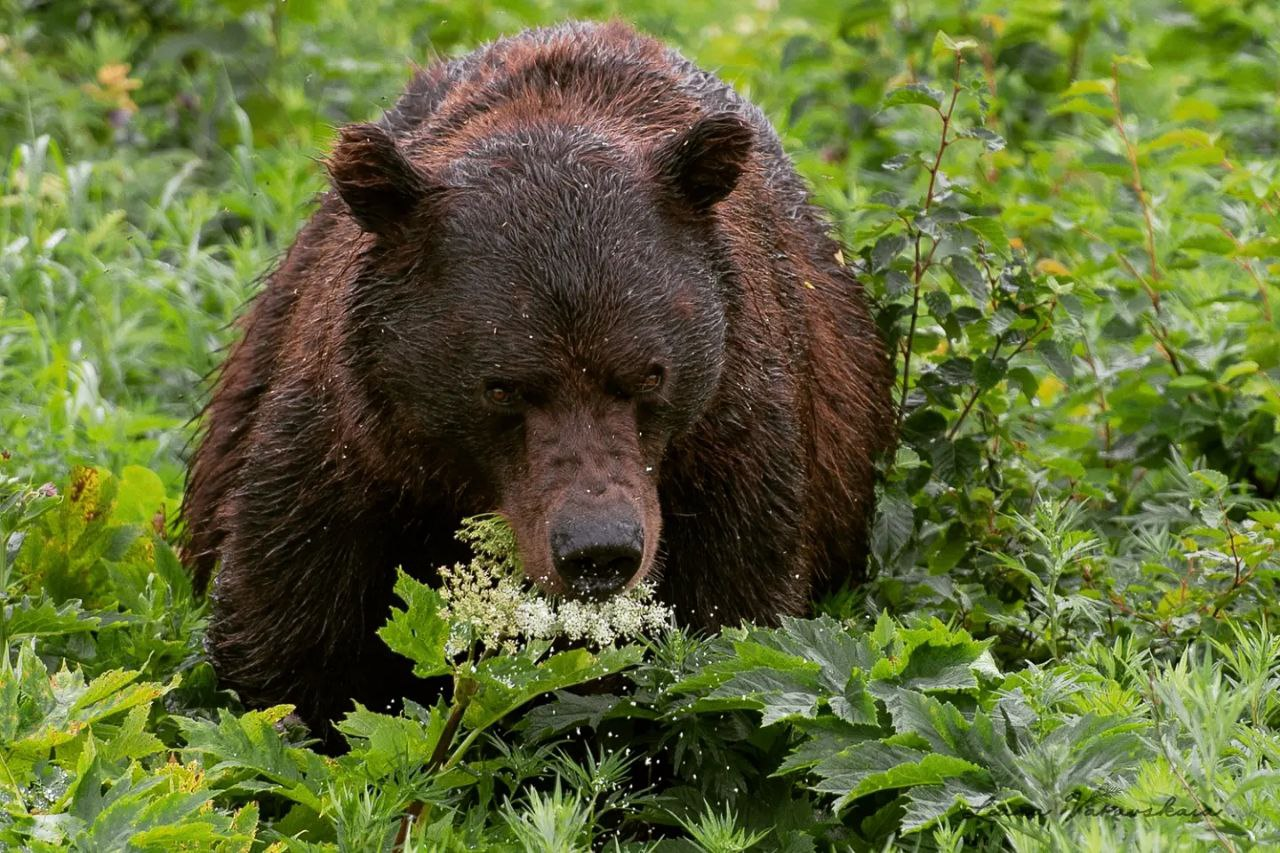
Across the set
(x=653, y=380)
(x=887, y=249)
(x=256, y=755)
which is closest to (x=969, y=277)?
(x=887, y=249)

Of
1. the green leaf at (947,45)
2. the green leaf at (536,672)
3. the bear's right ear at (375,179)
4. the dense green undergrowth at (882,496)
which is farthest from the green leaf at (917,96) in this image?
the green leaf at (536,672)

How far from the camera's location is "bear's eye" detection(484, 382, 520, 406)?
4141 mm

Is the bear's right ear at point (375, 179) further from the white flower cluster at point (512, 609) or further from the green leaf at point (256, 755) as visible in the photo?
the green leaf at point (256, 755)

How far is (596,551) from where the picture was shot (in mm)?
3824

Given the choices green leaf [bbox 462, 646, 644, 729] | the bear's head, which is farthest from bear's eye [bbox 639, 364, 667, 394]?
green leaf [bbox 462, 646, 644, 729]

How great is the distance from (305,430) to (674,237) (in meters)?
1.01

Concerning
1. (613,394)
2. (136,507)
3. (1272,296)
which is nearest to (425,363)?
(613,394)

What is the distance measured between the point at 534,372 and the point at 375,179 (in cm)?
57

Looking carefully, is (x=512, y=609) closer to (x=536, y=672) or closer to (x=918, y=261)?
(x=536, y=672)

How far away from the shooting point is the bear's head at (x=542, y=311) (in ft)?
13.4

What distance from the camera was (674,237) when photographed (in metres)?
4.31

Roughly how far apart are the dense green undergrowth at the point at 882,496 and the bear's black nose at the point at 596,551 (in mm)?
200

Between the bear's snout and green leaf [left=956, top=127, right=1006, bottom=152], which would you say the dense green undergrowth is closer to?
Answer: green leaf [left=956, top=127, right=1006, bottom=152]

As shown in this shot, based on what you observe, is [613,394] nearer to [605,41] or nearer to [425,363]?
[425,363]
